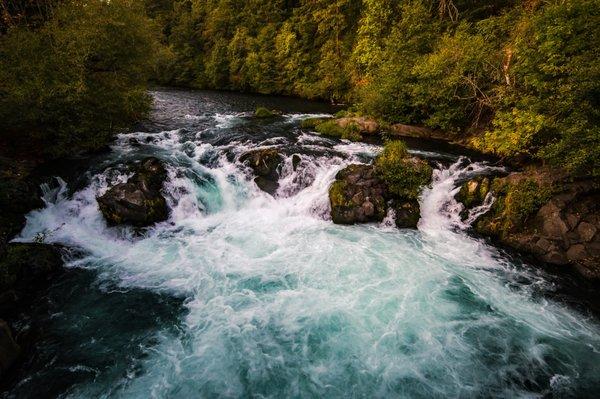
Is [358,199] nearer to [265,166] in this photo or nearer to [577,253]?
[265,166]

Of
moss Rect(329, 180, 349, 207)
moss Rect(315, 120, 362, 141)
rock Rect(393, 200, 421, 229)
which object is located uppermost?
moss Rect(315, 120, 362, 141)

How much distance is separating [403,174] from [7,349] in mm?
12253

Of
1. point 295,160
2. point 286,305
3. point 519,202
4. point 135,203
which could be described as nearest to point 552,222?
point 519,202

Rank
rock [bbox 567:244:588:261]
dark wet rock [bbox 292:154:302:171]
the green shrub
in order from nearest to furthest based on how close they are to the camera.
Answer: rock [bbox 567:244:588:261] < the green shrub < dark wet rock [bbox 292:154:302:171]

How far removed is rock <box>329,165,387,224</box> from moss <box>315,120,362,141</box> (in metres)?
6.63

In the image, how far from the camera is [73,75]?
12.9 metres

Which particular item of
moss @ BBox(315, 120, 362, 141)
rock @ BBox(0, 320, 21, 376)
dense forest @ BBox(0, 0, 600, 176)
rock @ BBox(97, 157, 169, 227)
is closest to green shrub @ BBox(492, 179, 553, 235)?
dense forest @ BBox(0, 0, 600, 176)

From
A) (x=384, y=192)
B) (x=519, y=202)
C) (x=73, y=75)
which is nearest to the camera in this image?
(x=519, y=202)

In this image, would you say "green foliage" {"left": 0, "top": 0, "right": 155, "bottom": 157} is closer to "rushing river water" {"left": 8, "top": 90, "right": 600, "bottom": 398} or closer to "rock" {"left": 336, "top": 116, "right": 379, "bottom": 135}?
"rushing river water" {"left": 8, "top": 90, "right": 600, "bottom": 398}

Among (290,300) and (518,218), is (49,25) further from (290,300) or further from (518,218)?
(518,218)

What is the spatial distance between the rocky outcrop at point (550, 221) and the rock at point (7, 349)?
547 inches

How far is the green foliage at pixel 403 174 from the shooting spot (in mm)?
12344

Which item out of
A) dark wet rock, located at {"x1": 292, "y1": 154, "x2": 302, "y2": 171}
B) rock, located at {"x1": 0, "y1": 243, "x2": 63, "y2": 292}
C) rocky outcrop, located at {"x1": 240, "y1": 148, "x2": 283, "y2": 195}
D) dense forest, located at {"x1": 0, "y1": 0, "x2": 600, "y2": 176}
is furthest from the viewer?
dark wet rock, located at {"x1": 292, "y1": 154, "x2": 302, "y2": 171}

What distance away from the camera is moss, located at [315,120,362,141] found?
19.0 meters
